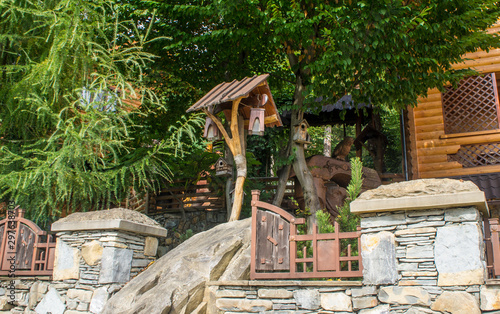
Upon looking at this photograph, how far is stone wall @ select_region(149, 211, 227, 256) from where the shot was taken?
442 inches

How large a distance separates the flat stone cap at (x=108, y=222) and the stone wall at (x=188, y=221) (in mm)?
4788

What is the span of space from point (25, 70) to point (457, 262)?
8.22 meters

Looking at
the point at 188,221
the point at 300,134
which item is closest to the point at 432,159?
the point at 300,134

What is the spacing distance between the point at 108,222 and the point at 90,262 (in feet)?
2.07

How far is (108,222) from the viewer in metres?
5.93

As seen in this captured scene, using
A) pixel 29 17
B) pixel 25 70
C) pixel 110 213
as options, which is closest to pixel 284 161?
pixel 110 213

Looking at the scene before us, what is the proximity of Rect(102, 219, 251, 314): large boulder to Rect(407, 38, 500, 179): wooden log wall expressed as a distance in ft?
22.3

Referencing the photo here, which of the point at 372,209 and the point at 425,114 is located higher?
the point at 425,114

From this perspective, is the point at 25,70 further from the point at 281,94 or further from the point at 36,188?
the point at 281,94

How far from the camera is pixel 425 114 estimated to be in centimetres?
1163

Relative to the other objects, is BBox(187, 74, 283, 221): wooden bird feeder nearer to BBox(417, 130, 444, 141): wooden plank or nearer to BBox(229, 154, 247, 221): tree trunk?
BBox(229, 154, 247, 221): tree trunk

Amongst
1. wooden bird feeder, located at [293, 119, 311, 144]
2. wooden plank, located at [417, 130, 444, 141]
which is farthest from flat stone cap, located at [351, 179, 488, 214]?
wooden plank, located at [417, 130, 444, 141]

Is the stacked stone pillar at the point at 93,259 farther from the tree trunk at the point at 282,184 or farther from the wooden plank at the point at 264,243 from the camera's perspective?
the tree trunk at the point at 282,184

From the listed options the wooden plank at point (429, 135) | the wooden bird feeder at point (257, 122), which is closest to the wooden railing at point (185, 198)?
the wooden bird feeder at point (257, 122)
